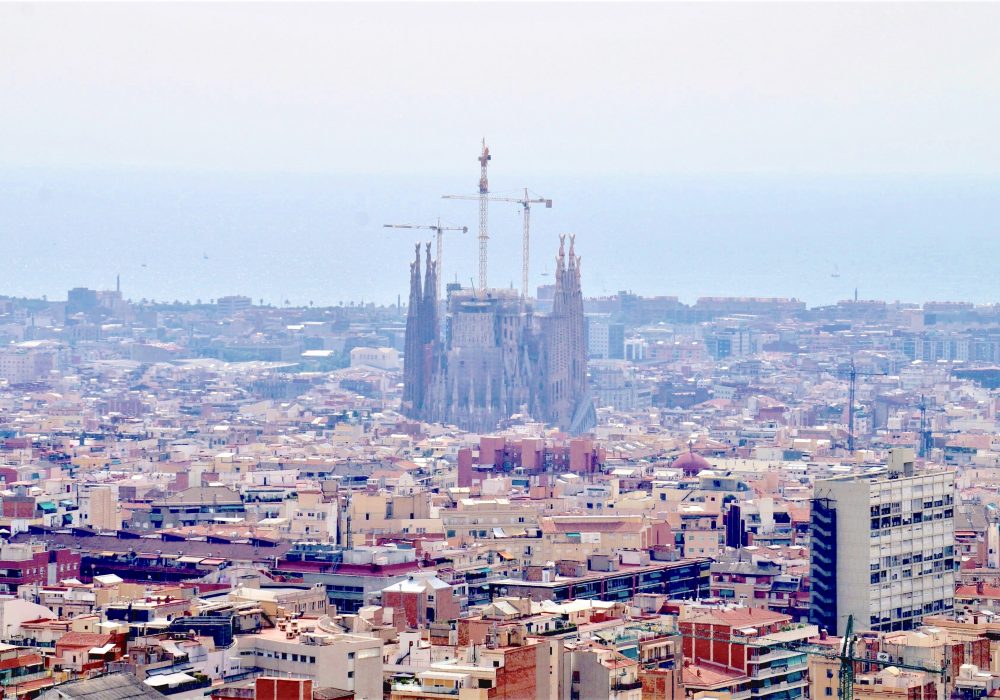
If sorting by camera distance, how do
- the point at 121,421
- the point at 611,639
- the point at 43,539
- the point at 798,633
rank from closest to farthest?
the point at 611,639
the point at 798,633
the point at 43,539
the point at 121,421

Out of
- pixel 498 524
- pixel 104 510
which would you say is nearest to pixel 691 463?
pixel 498 524

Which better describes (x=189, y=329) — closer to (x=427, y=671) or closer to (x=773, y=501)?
(x=773, y=501)

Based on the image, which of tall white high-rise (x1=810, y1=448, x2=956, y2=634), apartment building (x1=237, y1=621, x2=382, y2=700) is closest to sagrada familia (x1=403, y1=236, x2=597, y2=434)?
tall white high-rise (x1=810, y1=448, x2=956, y2=634)

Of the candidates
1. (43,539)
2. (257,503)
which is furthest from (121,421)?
(43,539)

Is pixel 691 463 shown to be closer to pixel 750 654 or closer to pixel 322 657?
pixel 750 654

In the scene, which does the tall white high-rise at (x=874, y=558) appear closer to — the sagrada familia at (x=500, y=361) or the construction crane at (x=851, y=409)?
the construction crane at (x=851, y=409)

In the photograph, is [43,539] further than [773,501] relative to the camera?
No
